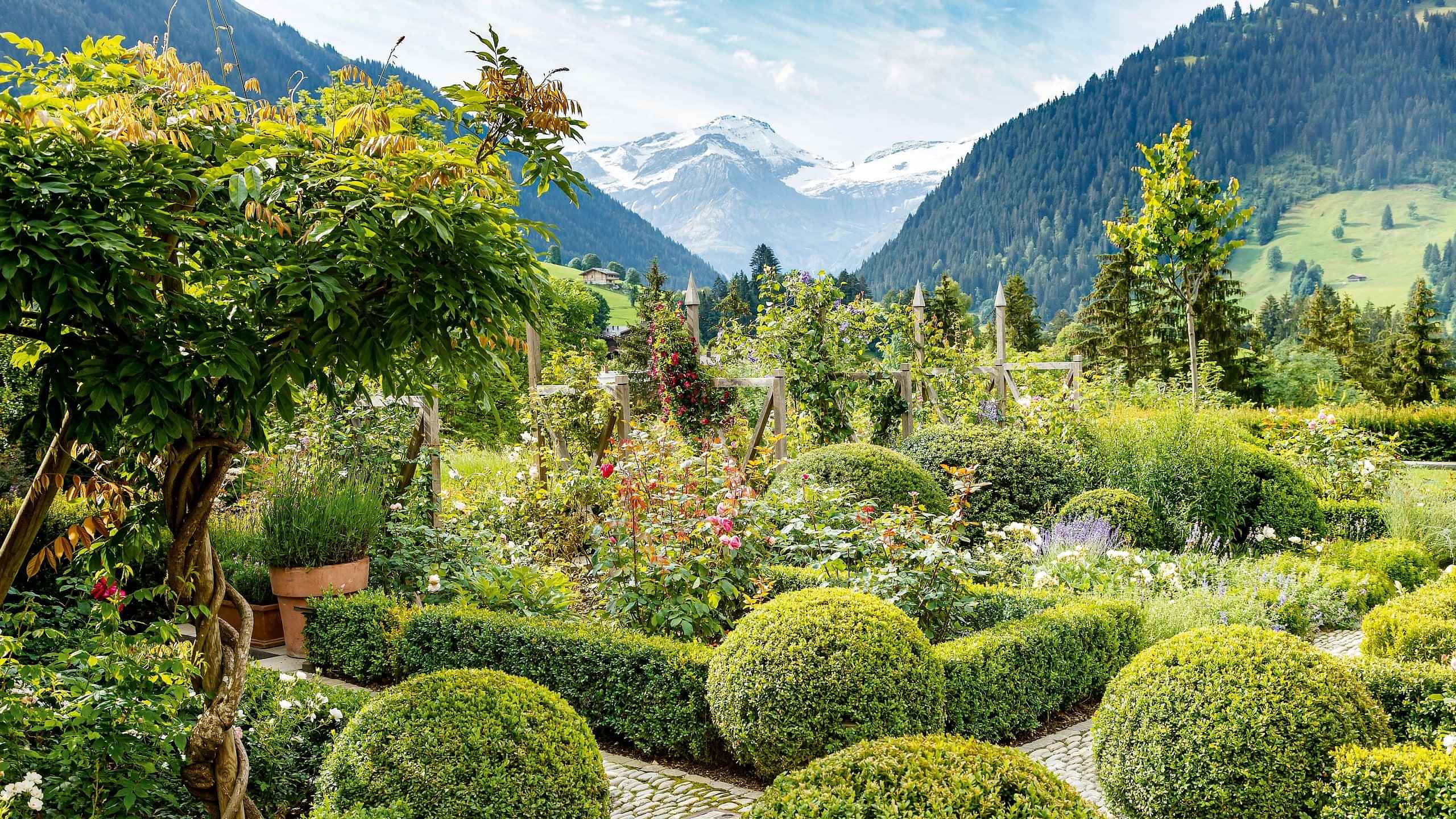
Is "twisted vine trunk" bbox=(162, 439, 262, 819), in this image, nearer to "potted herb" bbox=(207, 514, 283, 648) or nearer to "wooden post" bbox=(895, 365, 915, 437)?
"potted herb" bbox=(207, 514, 283, 648)

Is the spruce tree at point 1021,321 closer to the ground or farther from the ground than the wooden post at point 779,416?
farther from the ground

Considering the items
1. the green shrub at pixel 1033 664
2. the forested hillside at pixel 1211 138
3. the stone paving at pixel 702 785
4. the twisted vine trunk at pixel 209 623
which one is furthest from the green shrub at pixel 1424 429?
the forested hillside at pixel 1211 138

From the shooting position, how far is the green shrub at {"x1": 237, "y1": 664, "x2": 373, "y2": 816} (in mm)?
3057

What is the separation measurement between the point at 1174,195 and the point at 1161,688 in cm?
919

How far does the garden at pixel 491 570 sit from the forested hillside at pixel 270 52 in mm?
77107

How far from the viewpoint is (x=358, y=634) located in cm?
468

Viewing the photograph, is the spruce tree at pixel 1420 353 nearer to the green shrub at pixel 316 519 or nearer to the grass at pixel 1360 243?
the green shrub at pixel 316 519

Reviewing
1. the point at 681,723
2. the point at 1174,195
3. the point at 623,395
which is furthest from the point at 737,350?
the point at 681,723

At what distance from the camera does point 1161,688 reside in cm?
305

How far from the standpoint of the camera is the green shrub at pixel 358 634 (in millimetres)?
4547

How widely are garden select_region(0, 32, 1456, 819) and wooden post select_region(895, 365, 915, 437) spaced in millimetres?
2072

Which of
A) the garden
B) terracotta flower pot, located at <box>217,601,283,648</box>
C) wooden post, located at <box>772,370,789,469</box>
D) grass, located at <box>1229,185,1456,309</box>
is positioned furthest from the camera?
grass, located at <box>1229,185,1456,309</box>

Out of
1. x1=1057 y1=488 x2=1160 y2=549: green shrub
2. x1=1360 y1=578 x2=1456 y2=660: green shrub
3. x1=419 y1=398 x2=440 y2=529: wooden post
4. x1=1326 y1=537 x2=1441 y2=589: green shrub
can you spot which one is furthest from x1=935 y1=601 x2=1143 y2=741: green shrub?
x1=419 y1=398 x2=440 y2=529: wooden post

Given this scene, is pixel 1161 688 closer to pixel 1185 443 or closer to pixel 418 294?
pixel 418 294
